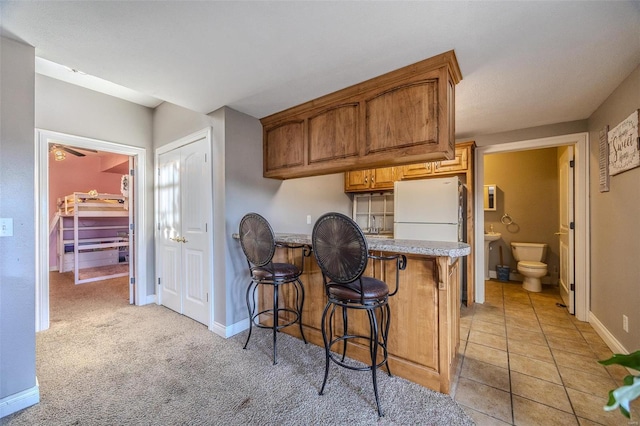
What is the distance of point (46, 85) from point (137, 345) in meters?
2.92

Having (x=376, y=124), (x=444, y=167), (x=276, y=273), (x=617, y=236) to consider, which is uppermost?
(x=376, y=124)

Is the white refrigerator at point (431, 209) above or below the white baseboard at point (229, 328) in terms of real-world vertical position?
above

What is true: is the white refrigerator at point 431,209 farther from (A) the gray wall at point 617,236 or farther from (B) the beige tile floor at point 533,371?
(A) the gray wall at point 617,236

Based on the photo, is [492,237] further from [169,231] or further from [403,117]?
[169,231]

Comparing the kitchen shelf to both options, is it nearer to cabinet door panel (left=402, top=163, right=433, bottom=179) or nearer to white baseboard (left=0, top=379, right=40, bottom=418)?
cabinet door panel (left=402, top=163, right=433, bottom=179)

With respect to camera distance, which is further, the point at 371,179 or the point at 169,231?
the point at 371,179

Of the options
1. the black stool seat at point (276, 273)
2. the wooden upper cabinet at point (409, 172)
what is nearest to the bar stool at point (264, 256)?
the black stool seat at point (276, 273)

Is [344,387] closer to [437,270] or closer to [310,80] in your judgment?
[437,270]

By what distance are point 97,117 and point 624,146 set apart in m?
5.28

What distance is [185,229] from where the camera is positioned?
9.98ft

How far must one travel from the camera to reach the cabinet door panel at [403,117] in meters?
1.87

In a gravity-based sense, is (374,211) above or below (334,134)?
below

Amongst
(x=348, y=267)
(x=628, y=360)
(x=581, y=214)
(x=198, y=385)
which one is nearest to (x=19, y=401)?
(x=198, y=385)

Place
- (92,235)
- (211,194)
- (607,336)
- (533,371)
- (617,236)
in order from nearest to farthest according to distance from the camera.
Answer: (533,371) → (617,236) → (607,336) → (211,194) → (92,235)
